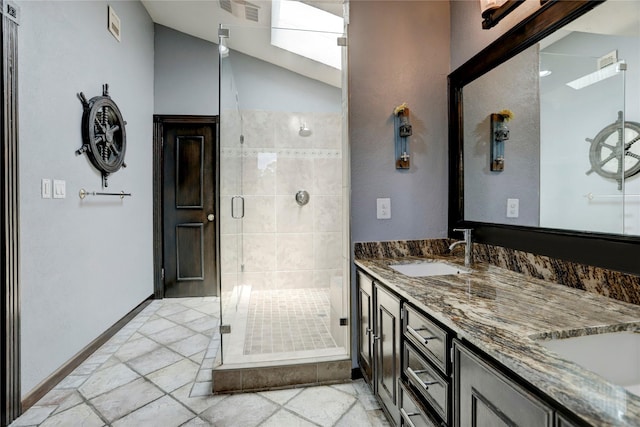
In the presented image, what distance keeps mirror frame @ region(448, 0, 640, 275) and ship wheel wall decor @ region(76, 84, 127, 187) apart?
103 inches

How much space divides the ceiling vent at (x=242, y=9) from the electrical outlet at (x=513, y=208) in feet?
8.88

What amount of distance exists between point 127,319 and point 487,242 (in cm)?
317

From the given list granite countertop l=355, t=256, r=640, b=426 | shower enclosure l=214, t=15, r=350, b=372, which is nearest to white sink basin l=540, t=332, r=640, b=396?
granite countertop l=355, t=256, r=640, b=426

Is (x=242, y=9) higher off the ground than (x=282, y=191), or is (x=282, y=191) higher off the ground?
(x=242, y=9)

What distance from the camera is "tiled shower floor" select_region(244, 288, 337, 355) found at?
225cm

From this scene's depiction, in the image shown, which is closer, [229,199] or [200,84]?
[229,199]

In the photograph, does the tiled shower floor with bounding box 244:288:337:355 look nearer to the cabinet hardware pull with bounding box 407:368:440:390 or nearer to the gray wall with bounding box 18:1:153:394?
the cabinet hardware pull with bounding box 407:368:440:390

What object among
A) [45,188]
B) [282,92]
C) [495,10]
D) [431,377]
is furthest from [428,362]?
[282,92]

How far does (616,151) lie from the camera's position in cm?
108

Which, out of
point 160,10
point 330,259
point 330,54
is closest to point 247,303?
point 330,259

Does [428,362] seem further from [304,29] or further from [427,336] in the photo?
[304,29]

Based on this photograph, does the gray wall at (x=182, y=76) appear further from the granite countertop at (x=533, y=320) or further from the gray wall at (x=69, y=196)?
the granite countertop at (x=533, y=320)

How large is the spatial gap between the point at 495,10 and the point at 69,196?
2770 mm

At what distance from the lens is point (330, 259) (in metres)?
3.54
